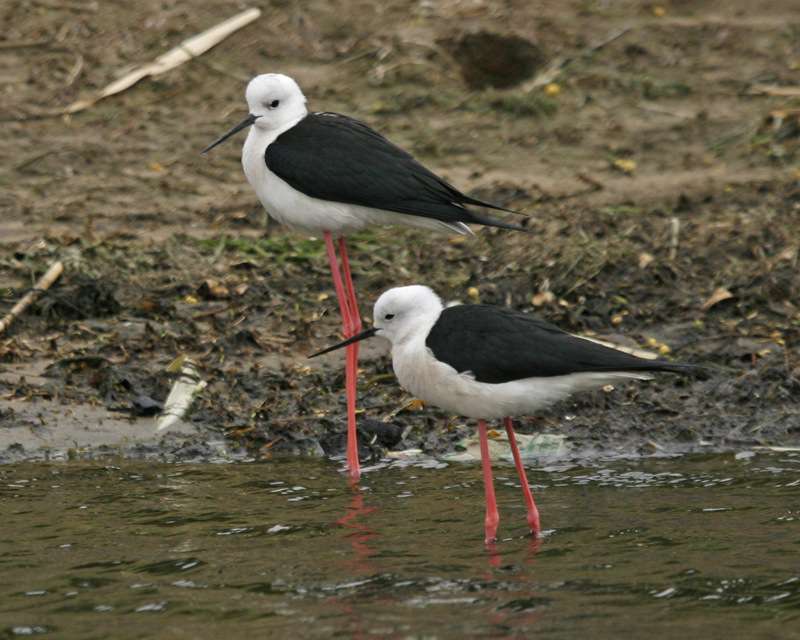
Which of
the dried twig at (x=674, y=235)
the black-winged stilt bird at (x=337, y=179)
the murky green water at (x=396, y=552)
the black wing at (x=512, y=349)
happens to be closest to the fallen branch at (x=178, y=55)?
the black-winged stilt bird at (x=337, y=179)

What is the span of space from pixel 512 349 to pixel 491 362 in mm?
98

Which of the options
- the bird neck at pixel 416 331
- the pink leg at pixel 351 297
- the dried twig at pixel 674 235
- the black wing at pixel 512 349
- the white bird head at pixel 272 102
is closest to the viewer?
the black wing at pixel 512 349

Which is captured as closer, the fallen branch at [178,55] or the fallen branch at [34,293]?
the fallen branch at [34,293]

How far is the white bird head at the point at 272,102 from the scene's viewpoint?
7.26 metres

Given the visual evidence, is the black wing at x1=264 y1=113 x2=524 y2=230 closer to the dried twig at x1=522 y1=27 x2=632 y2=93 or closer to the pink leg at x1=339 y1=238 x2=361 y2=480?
the pink leg at x1=339 y1=238 x2=361 y2=480

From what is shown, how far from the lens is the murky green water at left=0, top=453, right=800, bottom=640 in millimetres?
4926

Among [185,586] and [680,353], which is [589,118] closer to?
[680,353]

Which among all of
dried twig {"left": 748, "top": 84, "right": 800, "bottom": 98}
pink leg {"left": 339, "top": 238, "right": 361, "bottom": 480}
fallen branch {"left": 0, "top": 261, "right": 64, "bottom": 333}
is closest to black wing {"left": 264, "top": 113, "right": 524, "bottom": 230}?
pink leg {"left": 339, "top": 238, "right": 361, "bottom": 480}

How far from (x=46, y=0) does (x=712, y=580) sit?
706 cm

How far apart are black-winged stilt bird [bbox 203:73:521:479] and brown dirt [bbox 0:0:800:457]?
3.01 ft

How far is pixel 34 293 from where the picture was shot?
26.2 ft

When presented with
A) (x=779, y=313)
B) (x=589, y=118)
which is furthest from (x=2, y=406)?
(x=589, y=118)

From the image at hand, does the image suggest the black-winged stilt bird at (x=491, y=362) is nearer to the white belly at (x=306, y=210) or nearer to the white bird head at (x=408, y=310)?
the white bird head at (x=408, y=310)

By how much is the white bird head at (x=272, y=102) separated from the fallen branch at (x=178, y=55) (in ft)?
8.96
